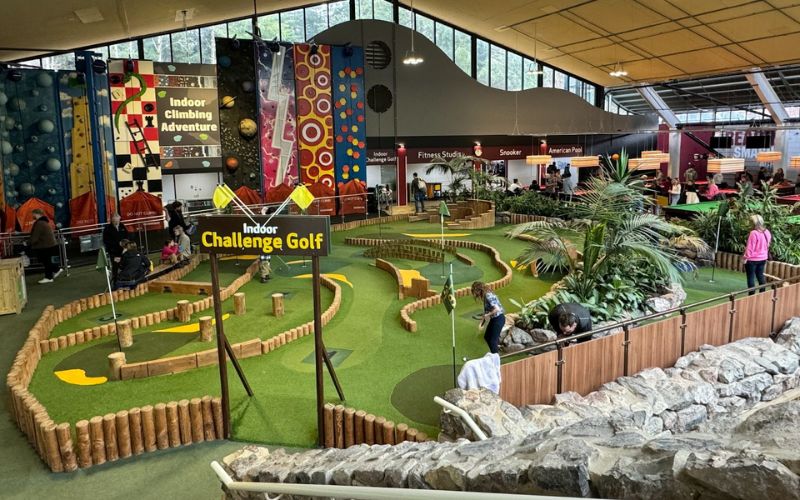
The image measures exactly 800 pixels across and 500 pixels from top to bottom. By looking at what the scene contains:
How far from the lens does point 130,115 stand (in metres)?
14.9

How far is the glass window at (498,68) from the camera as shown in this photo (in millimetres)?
23406

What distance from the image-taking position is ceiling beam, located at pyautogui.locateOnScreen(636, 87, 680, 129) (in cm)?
2409

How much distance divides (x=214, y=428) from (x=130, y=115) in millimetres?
11444

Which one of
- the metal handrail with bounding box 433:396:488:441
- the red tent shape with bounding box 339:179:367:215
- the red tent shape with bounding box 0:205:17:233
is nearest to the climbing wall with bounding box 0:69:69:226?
the red tent shape with bounding box 0:205:17:233

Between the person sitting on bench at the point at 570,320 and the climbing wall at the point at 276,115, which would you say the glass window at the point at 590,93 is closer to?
A: the climbing wall at the point at 276,115

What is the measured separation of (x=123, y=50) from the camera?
58.7 feet

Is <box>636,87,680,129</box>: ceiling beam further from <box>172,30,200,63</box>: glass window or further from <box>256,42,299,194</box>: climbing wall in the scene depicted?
<box>172,30,200,63</box>: glass window

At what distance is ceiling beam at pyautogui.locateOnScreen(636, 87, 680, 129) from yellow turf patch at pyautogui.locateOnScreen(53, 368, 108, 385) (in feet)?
74.7

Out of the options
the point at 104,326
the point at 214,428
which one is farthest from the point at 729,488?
the point at 104,326

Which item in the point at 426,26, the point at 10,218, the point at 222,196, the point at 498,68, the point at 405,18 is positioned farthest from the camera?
the point at 498,68

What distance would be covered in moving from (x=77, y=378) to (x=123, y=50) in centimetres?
1398

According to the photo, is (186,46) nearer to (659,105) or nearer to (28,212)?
(28,212)

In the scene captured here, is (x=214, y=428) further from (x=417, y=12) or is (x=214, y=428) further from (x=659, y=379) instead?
(x=417, y=12)

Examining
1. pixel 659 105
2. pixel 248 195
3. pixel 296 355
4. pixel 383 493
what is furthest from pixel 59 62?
pixel 659 105
